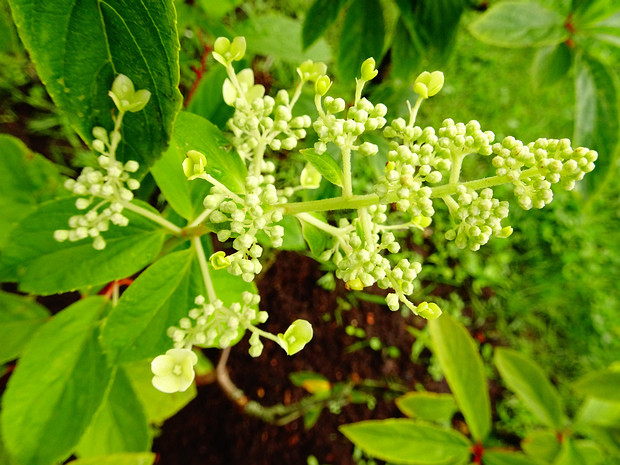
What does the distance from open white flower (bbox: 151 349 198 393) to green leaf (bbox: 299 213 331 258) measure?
235 mm

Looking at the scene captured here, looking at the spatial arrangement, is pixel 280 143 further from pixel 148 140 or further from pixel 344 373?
pixel 344 373

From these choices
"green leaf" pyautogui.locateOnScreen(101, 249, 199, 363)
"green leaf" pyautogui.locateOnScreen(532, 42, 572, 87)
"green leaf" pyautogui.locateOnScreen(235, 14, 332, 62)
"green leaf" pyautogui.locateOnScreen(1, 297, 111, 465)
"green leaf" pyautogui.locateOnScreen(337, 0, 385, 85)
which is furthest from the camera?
"green leaf" pyautogui.locateOnScreen(235, 14, 332, 62)

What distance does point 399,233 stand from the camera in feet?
6.78

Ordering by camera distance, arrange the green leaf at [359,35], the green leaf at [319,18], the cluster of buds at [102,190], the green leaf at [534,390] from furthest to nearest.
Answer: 1. the green leaf at [534,390]
2. the green leaf at [359,35]
3. the green leaf at [319,18]
4. the cluster of buds at [102,190]

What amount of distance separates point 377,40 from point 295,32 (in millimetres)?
453

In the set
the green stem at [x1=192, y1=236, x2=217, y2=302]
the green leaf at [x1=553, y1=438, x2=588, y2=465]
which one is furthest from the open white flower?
the green leaf at [x1=553, y1=438, x2=588, y2=465]

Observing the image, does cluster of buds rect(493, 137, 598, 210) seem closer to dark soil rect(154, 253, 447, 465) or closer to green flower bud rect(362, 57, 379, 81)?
green flower bud rect(362, 57, 379, 81)

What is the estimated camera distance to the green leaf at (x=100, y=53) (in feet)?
1.86

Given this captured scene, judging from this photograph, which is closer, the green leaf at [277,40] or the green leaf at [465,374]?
the green leaf at [277,40]

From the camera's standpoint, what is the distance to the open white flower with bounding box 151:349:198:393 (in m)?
0.64

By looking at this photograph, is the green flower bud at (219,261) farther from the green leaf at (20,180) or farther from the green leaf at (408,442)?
the green leaf at (408,442)

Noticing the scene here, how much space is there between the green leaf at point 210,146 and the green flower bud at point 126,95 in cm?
8

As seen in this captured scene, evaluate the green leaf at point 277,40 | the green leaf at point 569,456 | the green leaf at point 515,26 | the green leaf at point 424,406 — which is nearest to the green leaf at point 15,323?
the green leaf at point 277,40

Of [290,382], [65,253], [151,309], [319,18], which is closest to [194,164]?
[151,309]
